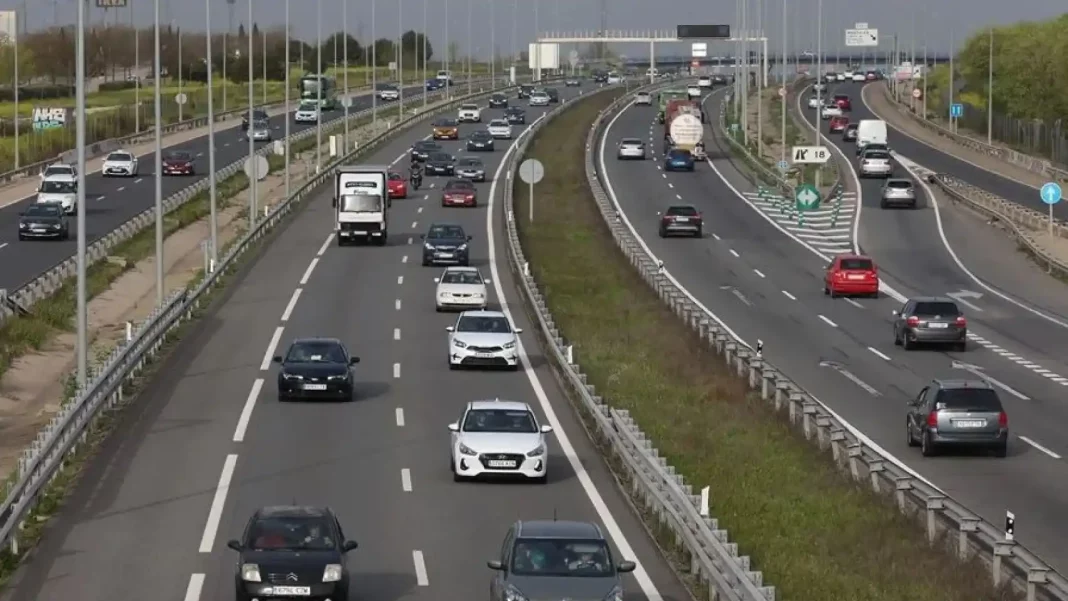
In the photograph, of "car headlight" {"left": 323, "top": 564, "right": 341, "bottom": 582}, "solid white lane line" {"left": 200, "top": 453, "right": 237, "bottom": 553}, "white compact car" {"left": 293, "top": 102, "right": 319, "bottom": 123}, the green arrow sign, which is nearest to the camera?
"car headlight" {"left": 323, "top": 564, "right": 341, "bottom": 582}

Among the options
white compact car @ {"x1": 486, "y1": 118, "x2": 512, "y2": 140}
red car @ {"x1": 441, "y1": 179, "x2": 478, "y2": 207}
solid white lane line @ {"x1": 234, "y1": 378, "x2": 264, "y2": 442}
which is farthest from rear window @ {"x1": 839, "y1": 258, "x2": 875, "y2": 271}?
white compact car @ {"x1": 486, "y1": 118, "x2": 512, "y2": 140}

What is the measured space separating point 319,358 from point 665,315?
18.3 m

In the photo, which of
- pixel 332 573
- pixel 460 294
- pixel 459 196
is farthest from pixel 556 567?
pixel 459 196

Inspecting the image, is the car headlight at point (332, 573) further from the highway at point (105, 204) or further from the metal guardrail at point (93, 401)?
the highway at point (105, 204)

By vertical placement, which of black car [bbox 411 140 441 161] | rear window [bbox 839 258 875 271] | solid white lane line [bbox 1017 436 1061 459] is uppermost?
black car [bbox 411 140 441 161]

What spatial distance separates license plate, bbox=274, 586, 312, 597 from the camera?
21.0 meters

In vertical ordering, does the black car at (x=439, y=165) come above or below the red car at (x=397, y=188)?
above

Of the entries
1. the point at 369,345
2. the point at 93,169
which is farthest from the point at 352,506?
the point at 93,169

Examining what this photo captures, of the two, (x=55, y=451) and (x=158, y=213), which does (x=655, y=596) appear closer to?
(x=55, y=451)

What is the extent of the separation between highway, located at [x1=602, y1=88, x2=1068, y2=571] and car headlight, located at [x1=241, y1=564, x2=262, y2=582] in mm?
11370

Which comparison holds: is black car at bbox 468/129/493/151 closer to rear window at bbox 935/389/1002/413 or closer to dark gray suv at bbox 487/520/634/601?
rear window at bbox 935/389/1002/413

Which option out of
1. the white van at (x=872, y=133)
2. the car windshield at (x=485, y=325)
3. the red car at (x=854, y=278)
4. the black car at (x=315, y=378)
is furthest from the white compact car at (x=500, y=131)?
the black car at (x=315, y=378)

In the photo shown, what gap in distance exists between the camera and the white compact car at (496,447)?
3103 cm

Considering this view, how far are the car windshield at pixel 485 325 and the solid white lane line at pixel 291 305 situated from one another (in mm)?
8982
